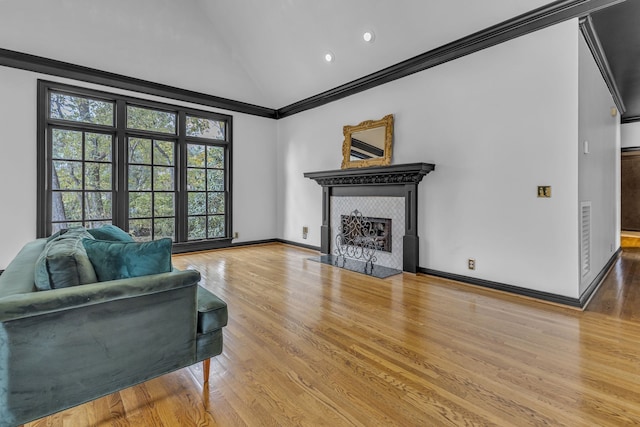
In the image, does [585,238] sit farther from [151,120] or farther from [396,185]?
[151,120]

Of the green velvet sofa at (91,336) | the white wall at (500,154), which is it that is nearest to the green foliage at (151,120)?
the white wall at (500,154)

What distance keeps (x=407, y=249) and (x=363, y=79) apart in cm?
271

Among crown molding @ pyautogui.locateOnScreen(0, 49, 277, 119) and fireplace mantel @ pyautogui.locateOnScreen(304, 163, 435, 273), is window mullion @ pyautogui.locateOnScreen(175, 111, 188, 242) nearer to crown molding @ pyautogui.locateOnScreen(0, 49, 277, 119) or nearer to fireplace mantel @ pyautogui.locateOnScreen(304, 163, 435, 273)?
crown molding @ pyautogui.locateOnScreen(0, 49, 277, 119)

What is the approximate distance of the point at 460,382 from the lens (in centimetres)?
180

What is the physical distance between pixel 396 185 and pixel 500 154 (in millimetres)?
1366

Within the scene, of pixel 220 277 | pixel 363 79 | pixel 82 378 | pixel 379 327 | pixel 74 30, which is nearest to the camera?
pixel 82 378

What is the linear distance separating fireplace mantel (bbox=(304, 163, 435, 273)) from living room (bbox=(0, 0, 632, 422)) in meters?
0.13

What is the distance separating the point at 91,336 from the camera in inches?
54.4

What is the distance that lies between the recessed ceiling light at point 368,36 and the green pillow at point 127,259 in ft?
13.1

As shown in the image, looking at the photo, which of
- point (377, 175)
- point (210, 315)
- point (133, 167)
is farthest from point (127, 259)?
point (133, 167)

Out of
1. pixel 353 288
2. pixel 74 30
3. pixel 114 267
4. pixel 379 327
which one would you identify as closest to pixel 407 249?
pixel 353 288

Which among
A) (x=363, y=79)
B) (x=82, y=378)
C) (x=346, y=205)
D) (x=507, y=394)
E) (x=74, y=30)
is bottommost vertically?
(x=507, y=394)

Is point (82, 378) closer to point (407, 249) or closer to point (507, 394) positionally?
point (507, 394)

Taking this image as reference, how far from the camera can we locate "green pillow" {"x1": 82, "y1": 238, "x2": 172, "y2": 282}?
1.57 metres
